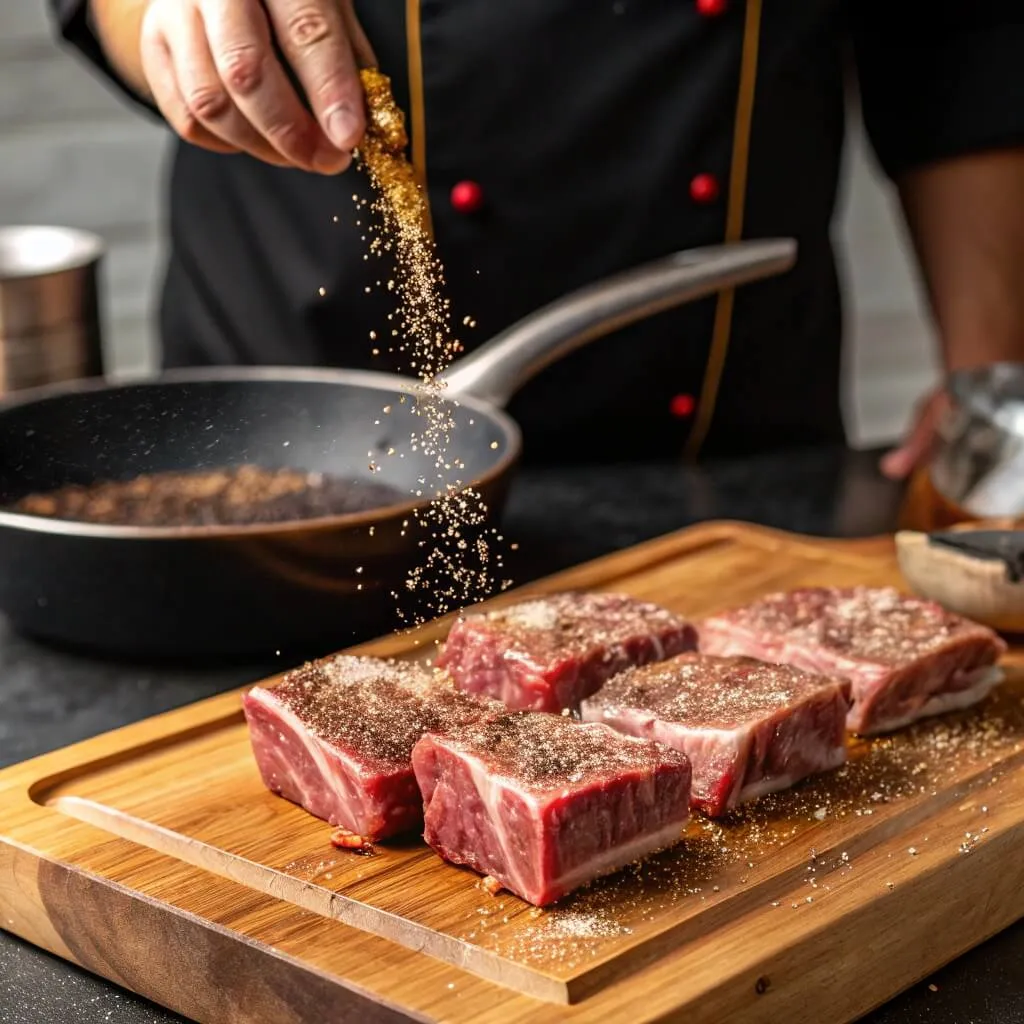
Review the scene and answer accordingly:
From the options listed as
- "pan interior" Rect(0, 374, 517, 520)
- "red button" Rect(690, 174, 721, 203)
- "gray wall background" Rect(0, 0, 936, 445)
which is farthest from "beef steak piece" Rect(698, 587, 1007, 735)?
"gray wall background" Rect(0, 0, 936, 445)

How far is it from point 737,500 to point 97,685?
1.15 meters

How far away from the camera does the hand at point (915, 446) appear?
270 cm

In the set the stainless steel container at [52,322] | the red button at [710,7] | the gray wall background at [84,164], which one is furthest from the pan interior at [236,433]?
the gray wall background at [84,164]

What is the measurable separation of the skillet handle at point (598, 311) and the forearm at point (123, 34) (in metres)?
0.61

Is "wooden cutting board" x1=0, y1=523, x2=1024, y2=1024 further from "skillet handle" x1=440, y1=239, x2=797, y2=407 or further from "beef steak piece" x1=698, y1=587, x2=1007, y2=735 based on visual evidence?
"skillet handle" x1=440, y1=239, x2=797, y2=407

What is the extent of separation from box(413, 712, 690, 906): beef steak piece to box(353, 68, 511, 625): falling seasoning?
40 centimetres

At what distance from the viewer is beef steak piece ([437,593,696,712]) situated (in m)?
1.75

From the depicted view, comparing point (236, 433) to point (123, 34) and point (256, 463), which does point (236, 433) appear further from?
point (123, 34)

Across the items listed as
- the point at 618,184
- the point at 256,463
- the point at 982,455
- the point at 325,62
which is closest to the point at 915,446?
the point at 982,455

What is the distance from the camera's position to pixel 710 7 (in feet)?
8.60

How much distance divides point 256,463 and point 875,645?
36.7 inches

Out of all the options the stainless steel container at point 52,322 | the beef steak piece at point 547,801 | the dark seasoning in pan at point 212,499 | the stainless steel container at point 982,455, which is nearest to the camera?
the beef steak piece at point 547,801

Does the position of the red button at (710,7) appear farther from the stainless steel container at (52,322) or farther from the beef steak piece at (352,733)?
the beef steak piece at (352,733)

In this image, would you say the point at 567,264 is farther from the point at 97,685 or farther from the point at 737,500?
the point at 97,685
